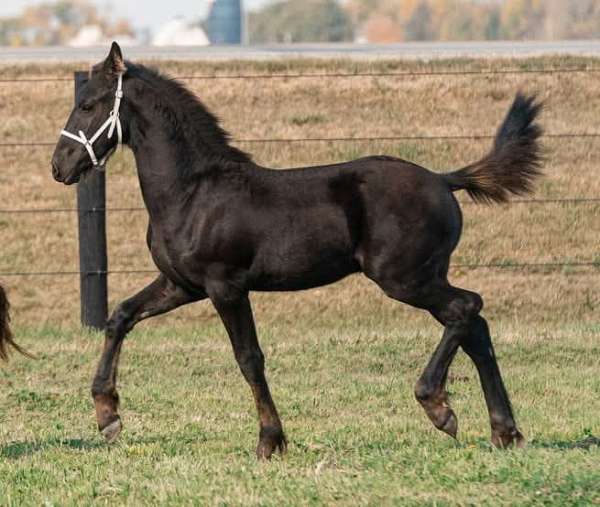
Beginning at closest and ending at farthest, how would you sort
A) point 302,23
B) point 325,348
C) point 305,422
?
point 305,422, point 325,348, point 302,23

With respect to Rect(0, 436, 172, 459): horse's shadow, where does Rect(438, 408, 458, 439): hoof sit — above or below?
above

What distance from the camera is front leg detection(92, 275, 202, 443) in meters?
8.12

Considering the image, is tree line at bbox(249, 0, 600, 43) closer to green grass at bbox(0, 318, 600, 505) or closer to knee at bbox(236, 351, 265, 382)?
green grass at bbox(0, 318, 600, 505)

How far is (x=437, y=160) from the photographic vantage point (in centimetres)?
1691

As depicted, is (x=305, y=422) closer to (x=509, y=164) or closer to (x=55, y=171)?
Result: (x=509, y=164)

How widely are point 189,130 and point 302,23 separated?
110 m

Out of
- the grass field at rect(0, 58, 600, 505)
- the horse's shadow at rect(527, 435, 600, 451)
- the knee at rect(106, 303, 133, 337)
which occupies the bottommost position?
the grass field at rect(0, 58, 600, 505)

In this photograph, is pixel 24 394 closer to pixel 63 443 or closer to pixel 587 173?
pixel 63 443

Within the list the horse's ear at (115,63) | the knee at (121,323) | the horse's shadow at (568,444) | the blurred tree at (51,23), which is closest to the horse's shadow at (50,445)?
the knee at (121,323)

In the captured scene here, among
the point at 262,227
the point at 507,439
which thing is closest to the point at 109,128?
the point at 262,227

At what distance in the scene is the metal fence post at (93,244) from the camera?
12.8 m

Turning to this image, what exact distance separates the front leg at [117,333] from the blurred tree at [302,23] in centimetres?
10080

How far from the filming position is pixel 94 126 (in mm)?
8008

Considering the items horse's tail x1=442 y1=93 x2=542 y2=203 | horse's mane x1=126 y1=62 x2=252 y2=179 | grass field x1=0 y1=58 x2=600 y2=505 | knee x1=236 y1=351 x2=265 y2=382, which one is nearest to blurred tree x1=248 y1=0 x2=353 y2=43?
grass field x1=0 y1=58 x2=600 y2=505
